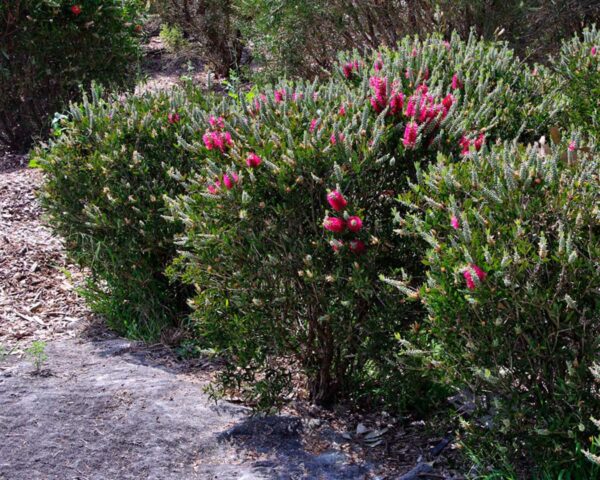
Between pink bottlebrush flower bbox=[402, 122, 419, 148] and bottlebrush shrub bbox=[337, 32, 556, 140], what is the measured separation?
43 cm

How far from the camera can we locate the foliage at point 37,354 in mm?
4203

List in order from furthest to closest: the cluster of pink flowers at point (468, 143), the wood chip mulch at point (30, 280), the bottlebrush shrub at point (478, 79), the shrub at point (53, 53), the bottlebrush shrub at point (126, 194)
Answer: the shrub at point (53, 53), the wood chip mulch at point (30, 280), the bottlebrush shrub at point (126, 194), the bottlebrush shrub at point (478, 79), the cluster of pink flowers at point (468, 143)

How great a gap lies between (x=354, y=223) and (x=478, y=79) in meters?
1.82

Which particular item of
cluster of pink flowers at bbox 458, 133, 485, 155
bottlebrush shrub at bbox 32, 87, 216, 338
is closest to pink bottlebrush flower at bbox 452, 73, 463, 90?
cluster of pink flowers at bbox 458, 133, 485, 155

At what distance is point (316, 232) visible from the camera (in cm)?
322

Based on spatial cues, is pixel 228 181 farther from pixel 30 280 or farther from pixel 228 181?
pixel 30 280

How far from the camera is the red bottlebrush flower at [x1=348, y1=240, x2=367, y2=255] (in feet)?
10.2

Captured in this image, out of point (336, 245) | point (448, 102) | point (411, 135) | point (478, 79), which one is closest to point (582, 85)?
point (478, 79)

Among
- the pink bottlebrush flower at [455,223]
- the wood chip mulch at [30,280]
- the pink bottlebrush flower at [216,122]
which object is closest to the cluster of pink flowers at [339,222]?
the pink bottlebrush flower at [455,223]

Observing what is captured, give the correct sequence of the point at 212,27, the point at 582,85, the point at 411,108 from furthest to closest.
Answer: the point at 212,27
the point at 582,85
the point at 411,108

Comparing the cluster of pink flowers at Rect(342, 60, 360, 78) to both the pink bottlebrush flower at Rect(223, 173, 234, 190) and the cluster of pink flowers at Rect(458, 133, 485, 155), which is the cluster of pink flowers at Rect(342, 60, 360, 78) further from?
the pink bottlebrush flower at Rect(223, 173, 234, 190)

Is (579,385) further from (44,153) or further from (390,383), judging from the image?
(44,153)

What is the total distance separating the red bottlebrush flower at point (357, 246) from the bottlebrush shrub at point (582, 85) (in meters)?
2.01

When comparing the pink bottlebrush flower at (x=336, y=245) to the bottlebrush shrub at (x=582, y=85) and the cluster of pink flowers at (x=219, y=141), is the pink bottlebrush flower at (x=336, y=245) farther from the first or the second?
the bottlebrush shrub at (x=582, y=85)
